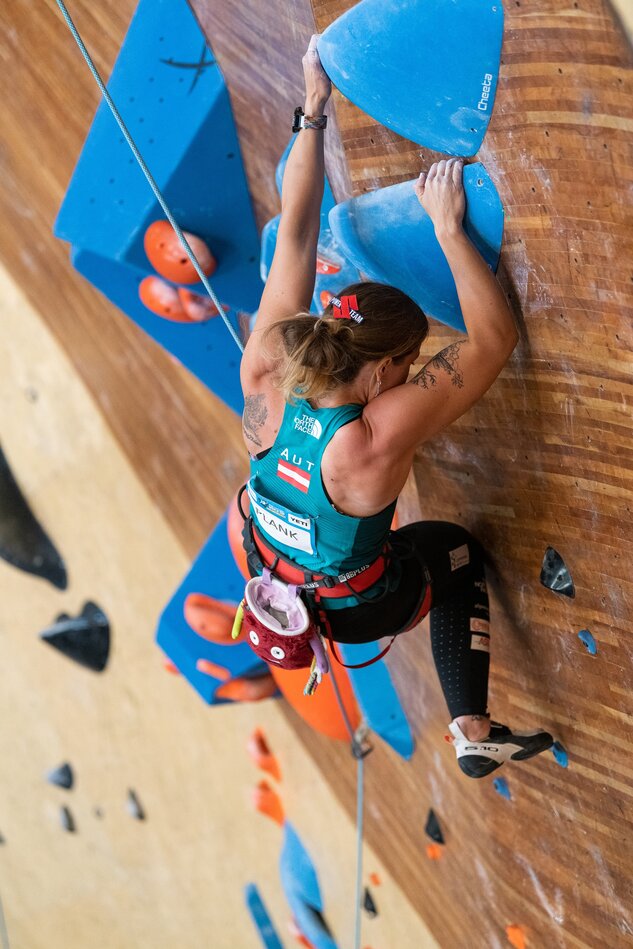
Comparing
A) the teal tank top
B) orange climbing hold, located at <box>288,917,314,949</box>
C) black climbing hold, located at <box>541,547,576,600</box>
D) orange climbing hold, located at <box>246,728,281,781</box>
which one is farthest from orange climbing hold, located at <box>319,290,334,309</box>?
orange climbing hold, located at <box>288,917,314,949</box>

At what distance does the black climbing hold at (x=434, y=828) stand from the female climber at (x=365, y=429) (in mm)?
846

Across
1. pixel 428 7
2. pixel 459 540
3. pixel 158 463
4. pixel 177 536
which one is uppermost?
pixel 428 7

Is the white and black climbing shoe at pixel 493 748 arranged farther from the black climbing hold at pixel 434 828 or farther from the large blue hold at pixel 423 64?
the large blue hold at pixel 423 64

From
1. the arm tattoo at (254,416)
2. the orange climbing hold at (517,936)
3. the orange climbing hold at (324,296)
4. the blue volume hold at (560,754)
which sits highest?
the arm tattoo at (254,416)

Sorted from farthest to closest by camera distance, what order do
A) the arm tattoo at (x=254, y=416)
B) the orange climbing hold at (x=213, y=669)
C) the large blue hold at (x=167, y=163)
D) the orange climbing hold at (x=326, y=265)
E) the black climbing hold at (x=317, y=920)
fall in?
1. the black climbing hold at (x=317, y=920)
2. the orange climbing hold at (x=213, y=669)
3. the large blue hold at (x=167, y=163)
4. the orange climbing hold at (x=326, y=265)
5. the arm tattoo at (x=254, y=416)

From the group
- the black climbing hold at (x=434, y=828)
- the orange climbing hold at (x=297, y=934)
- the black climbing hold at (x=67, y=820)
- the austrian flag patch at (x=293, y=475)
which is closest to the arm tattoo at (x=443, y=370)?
the austrian flag patch at (x=293, y=475)

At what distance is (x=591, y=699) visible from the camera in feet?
5.86

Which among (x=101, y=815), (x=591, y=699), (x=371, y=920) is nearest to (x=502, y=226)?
(x=591, y=699)

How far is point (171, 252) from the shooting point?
2352 mm

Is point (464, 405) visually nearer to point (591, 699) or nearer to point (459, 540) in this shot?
point (459, 540)

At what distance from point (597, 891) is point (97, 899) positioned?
111 inches

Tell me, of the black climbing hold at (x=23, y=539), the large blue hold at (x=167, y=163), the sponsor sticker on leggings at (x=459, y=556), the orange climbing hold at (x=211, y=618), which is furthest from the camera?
the black climbing hold at (x=23, y=539)

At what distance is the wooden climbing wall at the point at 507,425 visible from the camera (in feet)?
4.62

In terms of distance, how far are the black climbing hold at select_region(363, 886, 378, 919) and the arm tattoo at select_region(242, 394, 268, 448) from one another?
1971 millimetres
